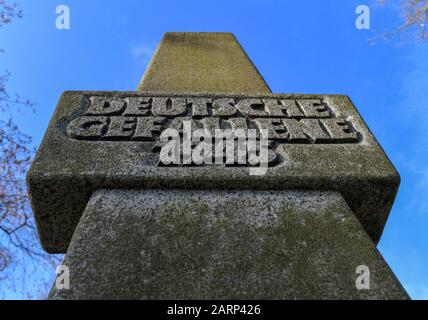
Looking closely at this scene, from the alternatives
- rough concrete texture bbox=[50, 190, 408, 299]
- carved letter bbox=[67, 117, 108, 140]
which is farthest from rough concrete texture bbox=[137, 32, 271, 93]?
rough concrete texture bbox=[50, 190, 408, 299]

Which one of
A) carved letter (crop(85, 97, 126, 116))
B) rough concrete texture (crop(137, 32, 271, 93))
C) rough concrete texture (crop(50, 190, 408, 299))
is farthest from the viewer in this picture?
rough concrete texture (crop(137, 32, 271, 93))

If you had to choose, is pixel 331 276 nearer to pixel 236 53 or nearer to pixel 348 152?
pixel 348 152

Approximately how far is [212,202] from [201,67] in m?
1.73

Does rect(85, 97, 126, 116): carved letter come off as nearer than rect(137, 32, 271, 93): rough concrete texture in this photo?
Yes

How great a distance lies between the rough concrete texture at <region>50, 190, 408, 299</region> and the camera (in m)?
1.12

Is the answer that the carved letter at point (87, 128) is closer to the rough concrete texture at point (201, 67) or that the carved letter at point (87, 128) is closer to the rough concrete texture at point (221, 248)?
the rough concrete texture at point (221, 248)

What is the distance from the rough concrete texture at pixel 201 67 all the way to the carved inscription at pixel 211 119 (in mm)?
484

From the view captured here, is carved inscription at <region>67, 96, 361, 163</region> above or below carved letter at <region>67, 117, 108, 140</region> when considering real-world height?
above

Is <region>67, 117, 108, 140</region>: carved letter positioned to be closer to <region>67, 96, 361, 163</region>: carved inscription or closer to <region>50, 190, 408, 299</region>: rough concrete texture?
<region>67, 96, 361, 163</region>: carved inscription

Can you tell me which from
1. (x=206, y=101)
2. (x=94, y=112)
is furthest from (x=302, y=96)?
(x=94, y=112)

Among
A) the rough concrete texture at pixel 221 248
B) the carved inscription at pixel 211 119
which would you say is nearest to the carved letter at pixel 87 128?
the carved inscription at pixel 211 119

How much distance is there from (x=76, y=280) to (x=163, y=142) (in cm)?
79

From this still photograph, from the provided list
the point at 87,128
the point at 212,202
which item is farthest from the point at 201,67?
the point at 212,202

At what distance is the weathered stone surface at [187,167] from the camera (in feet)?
5.03
